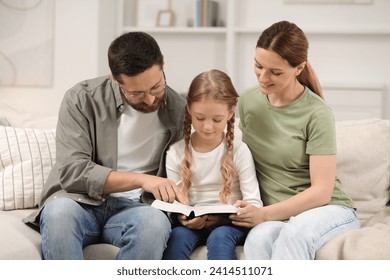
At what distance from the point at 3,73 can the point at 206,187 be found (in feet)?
6.45

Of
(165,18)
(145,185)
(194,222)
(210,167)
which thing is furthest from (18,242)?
(165,18)

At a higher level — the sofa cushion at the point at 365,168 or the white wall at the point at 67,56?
the white wall at the point at 67,56

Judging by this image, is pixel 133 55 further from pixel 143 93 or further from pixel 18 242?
pixel 18 242

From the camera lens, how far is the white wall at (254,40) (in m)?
3.44

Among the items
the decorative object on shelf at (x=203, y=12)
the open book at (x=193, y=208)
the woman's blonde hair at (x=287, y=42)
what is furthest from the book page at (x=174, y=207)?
the decorative object on shelf at (x=203, y=12)

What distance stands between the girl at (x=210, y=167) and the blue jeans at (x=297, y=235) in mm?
82

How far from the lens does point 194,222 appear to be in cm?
179

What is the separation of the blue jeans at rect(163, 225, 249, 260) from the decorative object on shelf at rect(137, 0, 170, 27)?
2.13 m

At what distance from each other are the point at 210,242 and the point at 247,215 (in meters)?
0.12

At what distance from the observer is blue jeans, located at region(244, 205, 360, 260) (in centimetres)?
167

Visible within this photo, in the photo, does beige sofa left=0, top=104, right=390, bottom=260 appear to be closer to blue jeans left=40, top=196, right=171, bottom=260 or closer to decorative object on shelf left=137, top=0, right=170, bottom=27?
blue jeans left=40, top=196, right=171, bottom=260

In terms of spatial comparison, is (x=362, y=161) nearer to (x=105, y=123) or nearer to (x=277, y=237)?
(x=277, y=237)

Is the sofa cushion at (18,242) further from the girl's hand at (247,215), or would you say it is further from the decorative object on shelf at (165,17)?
the decorative object on shelf at (165,17)

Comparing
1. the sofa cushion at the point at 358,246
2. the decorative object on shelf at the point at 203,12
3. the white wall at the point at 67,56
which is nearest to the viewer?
the sofa cushion at the point at 358,246
